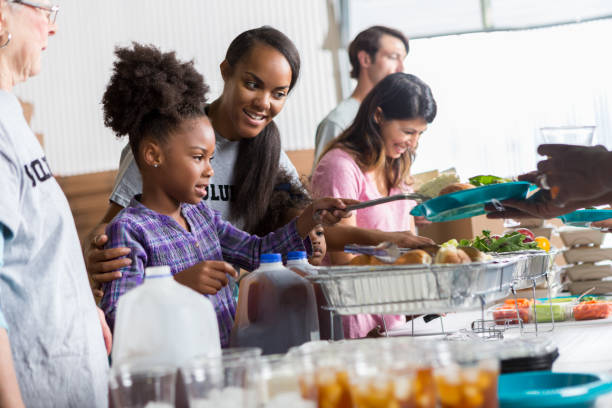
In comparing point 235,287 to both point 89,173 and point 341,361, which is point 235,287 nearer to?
point 341,361

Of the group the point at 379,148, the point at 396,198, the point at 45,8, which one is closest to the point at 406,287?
the point at 396,198

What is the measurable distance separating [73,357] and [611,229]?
62.6 inches

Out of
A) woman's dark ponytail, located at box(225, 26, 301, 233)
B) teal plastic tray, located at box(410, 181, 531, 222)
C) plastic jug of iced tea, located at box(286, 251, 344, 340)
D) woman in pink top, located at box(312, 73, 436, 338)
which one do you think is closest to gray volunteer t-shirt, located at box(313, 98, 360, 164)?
woman in pink top, located at box(312, 73, 436, 338)

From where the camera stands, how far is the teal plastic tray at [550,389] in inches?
36.0

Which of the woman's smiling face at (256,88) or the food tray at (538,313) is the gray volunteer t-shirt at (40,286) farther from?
the food tray at (538,313)

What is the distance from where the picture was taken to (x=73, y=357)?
1177 millimetres

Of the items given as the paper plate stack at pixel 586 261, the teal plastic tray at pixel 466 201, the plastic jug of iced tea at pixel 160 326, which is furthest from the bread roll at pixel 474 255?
the paper plate stack at pixel 586 261

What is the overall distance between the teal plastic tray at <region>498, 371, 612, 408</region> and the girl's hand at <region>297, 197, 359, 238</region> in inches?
26.3

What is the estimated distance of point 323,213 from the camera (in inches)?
66.9

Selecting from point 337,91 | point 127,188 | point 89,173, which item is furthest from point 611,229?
point 89,173

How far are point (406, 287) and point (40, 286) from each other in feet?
1.99

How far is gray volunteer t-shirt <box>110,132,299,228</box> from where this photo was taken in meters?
2.06

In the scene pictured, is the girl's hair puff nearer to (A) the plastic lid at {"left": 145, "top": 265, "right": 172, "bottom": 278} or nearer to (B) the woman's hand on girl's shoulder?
(B) the woman's hand on girl's shoulder

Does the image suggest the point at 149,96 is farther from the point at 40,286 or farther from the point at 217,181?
the point at 40,286
